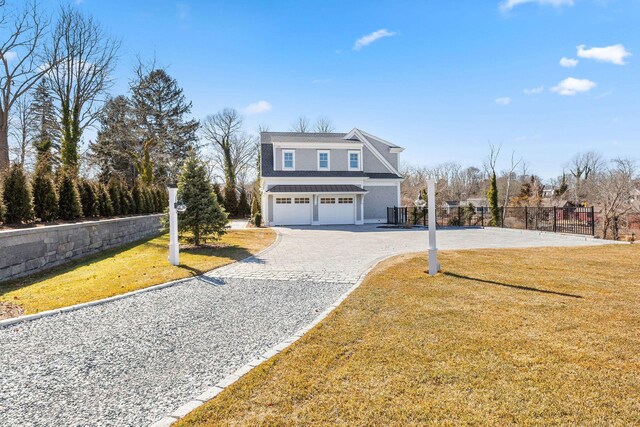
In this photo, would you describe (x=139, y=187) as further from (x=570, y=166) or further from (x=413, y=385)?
(x=570, y=166)

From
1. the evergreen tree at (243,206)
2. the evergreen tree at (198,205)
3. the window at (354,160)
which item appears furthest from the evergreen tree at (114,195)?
the evergreen tree at (243,206)

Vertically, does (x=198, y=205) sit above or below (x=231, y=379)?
above

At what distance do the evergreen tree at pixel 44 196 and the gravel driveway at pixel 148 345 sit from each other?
20.1 ft

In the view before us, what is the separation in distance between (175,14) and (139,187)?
30.3 feet

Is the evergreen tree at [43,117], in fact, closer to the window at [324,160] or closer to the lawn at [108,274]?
the window at [324,160]

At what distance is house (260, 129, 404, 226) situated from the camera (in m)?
23.1

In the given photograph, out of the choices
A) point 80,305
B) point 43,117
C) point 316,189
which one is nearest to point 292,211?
point 316,189

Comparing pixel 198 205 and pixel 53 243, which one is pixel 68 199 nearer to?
pixel 53 243

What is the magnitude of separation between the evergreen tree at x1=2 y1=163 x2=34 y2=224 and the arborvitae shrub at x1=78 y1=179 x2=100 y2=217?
10.9 feet

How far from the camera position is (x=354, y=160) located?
2498 centimetres

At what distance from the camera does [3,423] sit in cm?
261

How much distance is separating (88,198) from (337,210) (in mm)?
14585

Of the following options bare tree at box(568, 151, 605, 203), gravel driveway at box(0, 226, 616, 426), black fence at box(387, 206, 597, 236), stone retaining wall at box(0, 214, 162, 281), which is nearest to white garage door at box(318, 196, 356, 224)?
black fence at box(387, 206, 597, 236)

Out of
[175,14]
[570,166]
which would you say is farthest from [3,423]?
[570,166]
